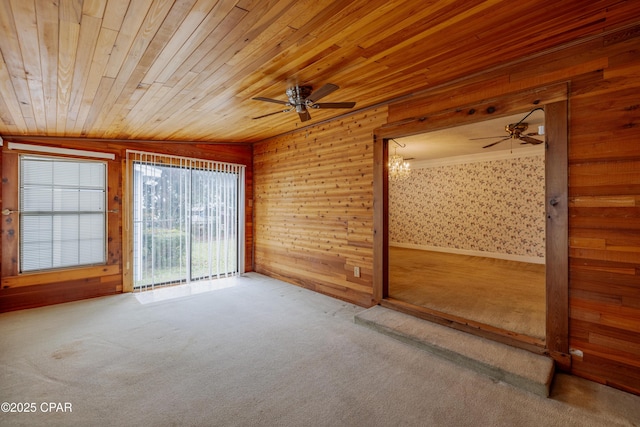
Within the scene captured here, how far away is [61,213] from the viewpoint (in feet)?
12.8

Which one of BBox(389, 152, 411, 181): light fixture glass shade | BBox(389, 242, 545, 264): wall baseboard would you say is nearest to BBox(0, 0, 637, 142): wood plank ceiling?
BBox(389, 152, 411, 181): light fixture glass shade

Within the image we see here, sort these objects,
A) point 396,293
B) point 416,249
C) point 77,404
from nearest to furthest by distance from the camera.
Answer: point 77,404 < point 396,293 < point 416,249

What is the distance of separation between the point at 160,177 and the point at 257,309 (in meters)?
2.80

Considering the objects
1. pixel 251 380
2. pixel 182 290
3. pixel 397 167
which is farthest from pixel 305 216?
pixel 251 380

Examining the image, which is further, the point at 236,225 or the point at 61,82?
the point at 236,225

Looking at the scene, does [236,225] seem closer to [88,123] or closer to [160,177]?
[160,177]

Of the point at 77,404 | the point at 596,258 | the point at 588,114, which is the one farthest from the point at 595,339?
the point at 77,404

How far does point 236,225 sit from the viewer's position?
5602 mm

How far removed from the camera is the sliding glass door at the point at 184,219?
4.50 meters

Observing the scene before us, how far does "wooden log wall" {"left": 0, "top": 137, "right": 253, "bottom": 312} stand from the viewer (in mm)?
3586

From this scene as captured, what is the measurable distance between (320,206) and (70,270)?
3.72 m

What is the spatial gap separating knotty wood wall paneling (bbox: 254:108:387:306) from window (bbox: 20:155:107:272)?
259 centimetres

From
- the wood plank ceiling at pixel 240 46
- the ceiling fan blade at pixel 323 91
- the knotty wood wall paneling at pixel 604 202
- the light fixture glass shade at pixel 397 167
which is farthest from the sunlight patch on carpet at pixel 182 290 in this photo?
the knotty wood wall paneling at pixel 604 202

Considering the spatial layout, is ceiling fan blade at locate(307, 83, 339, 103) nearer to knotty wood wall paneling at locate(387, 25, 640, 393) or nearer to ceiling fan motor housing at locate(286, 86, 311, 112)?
ceiling fan motor housing at locate(286, 86, 311, 112)
